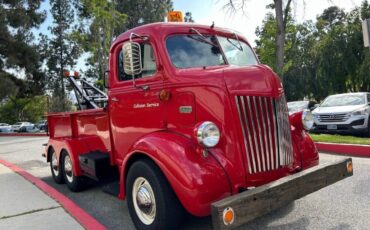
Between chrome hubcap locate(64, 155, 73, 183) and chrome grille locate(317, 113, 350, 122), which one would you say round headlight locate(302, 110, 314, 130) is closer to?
chrome hubcap locate(64, 155, 73, 183)

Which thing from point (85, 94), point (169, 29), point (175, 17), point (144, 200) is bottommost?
point (144, 200)

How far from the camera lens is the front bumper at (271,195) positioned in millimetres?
3279

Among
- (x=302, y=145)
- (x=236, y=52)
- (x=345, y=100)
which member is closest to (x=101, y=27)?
(x=345, y=100)

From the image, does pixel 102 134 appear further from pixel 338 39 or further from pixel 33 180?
pixel 338 39

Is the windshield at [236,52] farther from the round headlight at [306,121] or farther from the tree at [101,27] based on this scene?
the tree at [101,27]

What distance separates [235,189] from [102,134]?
288 centimetres

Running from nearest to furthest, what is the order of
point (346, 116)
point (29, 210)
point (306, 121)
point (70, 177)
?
1. point (306, 121)
2. point (29, 210)
3. point (70, 177)
4. point (346, 116)

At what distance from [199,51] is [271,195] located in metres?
1.98

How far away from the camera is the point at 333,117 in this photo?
12609mm

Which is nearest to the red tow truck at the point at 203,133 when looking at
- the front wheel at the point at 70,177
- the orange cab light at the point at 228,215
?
the orange cab light at the point at 228,215

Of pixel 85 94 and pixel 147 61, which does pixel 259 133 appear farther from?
pixel 85 94

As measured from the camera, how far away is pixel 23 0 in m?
35.0

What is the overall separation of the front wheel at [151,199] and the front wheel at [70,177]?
2376mm

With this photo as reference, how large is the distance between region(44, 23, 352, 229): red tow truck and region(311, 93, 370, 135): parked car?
8106 mm
